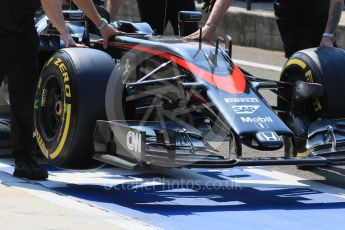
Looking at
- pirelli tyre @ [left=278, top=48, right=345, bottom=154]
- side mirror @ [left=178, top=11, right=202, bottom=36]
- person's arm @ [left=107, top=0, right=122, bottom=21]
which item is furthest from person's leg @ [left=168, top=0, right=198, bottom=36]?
pirelli tyre @ [left=278, top=48, right=345, bottom=154]

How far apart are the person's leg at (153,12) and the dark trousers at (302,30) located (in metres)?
1.28

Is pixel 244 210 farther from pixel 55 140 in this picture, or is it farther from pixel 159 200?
pixel 55 140

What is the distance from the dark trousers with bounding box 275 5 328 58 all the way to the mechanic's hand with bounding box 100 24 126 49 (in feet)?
5.24

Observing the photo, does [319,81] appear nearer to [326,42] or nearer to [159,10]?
[326,42]

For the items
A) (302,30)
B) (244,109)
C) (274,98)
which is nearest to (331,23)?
(302,30)

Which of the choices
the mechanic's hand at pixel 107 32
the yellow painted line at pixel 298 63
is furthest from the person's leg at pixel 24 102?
the yellow painted line at pixel 298 63

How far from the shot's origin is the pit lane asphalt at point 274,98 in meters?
7.91

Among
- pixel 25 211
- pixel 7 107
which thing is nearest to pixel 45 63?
pixel 7 107

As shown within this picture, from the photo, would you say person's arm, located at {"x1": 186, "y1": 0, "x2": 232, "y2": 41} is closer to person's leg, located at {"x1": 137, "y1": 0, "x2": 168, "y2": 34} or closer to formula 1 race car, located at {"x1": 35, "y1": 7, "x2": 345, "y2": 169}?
formula 1 race car, located at {"x1": 35, "y1": 7, "x2": 345, "y2": 169}

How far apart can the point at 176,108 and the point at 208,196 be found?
2.04 feet

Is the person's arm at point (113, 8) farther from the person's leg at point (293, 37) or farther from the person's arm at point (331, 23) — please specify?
the person's arm at point (331, 23)

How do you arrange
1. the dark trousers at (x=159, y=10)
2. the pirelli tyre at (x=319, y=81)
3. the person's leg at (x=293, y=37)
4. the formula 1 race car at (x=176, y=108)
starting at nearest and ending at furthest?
the formula 1 race car at (x=176, y=108)
the pirelli tyre at (x=319, y=81)
the person's leg at (x=293, y=37)
the dark trousers at (x=159, y=10)

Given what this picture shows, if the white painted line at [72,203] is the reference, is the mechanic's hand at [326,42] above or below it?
above

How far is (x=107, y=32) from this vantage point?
792cm
